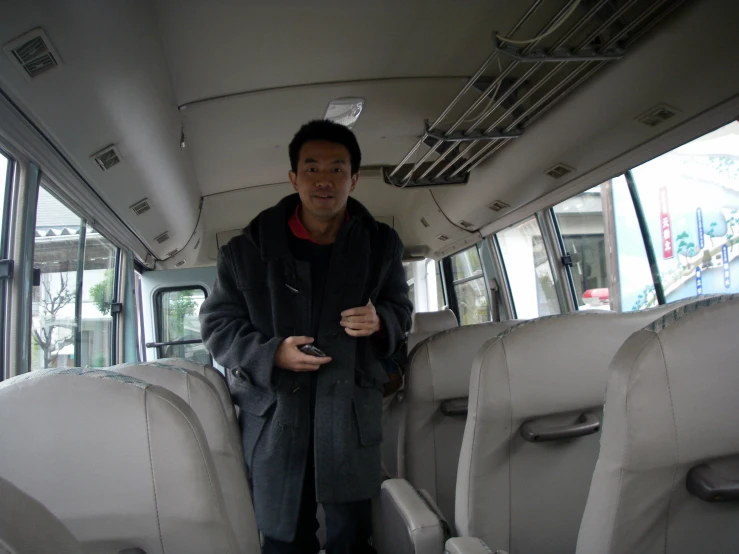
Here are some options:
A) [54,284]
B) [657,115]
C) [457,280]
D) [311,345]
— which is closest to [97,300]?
[54,284]

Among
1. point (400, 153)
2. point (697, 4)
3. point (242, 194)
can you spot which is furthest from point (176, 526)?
point (242, 194)

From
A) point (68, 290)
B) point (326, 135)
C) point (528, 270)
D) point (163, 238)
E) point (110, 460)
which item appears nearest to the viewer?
point (110, 460)

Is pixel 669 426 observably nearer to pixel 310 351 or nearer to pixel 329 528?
pixel 310 351

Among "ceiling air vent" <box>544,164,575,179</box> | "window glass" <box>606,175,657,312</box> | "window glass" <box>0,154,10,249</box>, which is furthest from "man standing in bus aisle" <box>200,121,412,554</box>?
"window glass" <box>606,175,657,312</box>

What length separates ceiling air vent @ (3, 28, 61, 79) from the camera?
6.16 feet

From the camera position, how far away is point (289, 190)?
539cm

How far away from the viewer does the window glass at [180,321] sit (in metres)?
5.33

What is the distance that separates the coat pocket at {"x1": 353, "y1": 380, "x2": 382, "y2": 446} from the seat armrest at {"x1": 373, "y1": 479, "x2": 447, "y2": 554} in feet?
0.63

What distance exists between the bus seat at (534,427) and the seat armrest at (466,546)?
0.15m

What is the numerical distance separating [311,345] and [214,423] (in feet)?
1.31

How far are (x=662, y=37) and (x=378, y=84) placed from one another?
152cm

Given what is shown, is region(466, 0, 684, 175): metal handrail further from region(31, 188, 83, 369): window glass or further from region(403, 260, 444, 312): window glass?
region(403, 260, 444, 312): window glass

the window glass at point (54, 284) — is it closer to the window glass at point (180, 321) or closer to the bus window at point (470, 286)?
the window glass at point (180, 321)

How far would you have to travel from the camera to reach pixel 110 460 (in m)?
1.05
